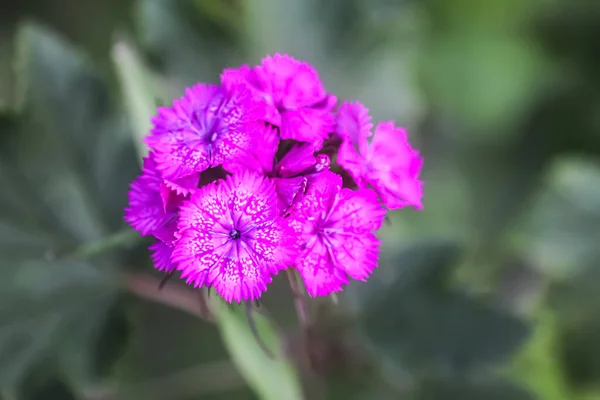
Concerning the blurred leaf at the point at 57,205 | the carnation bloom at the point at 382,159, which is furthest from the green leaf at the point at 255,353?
the blurred leaf at the point at 57,205

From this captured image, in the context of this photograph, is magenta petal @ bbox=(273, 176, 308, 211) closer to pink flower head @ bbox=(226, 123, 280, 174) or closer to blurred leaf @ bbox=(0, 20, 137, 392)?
pink flower head @ bbox=(226, 123, 280, 174)

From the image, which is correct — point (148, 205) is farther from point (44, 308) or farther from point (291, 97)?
point (44, 308)

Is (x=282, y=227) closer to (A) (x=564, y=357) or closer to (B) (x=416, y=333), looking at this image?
(B) (x=416, y=333)

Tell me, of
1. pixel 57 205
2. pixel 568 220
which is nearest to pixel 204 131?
pixel 57 205

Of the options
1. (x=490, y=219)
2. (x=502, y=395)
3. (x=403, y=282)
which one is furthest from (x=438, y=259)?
(x=490, y=219)

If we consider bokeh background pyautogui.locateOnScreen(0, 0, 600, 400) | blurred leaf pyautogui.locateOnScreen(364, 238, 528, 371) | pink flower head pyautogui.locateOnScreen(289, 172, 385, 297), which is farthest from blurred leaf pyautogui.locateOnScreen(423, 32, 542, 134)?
pink flower head pyautogui.locateOnScreen(289, 172, 385, 297)
